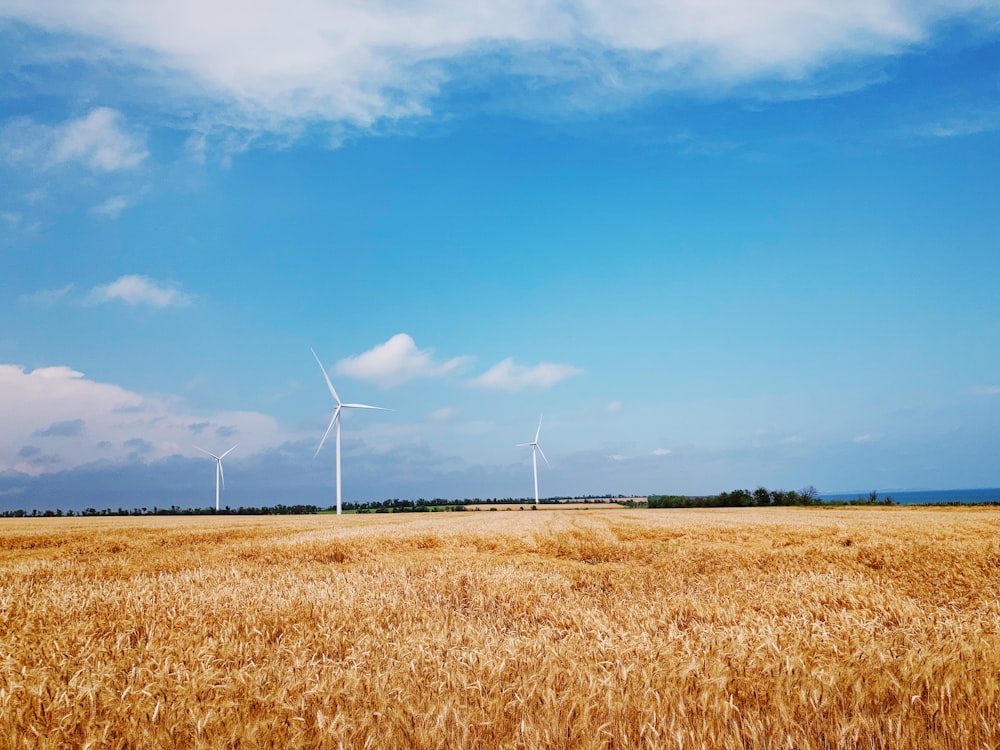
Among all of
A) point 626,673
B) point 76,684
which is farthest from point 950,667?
point 76,684

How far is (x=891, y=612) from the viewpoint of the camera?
7582mm

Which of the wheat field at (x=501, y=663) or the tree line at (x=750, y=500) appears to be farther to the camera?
the tree line at (x=750, y=500)

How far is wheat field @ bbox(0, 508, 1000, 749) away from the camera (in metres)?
3.66

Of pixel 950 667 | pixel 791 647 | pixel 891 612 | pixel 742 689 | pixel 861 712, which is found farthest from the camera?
pixel 891 612

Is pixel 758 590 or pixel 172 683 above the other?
pixel 172 683

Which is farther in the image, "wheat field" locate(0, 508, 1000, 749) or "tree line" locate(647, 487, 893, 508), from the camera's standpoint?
"tree line" locate(647, 487, 893, 508)

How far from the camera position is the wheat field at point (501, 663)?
3660mm

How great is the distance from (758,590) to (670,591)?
1.26m

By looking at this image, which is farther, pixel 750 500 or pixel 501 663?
pixel 750 500

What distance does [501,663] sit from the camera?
186 inches

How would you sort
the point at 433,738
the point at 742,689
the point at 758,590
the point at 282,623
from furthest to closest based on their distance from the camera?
the point at 758,590 → the point at 282,623 → the point at 742,689 → the point at 433,738

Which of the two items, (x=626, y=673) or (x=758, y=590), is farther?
(x=758, y=590)

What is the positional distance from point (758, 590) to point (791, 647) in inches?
167

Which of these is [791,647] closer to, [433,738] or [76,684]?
[433,738]
